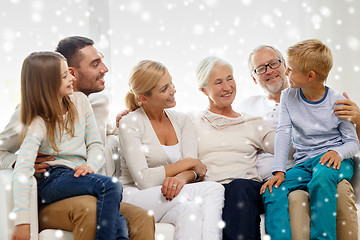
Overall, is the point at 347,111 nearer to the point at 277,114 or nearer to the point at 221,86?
the point at 277,114

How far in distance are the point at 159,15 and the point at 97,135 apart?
1379 millimetres

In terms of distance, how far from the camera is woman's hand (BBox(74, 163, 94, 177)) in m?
1.73

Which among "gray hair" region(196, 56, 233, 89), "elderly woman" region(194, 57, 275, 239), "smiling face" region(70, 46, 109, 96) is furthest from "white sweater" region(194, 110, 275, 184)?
"smiling face" region(70, 46, 109, 96)

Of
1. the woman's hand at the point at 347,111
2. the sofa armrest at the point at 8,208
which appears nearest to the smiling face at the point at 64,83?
the sofa armrest at the point at 8,208

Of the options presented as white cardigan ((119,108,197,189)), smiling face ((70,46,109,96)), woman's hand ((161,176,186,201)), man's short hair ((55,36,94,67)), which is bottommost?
woman's hand ((161,176,186,201))

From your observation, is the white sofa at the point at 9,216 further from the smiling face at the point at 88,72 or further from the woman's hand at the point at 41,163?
the smiling face at the point at 88,72

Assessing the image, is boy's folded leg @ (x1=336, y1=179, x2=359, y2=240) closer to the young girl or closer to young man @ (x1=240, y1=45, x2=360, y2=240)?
young man @ (x1=240, y1=45, x2=360, y2=240)

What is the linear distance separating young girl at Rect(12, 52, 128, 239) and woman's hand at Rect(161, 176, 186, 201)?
9.2 inches

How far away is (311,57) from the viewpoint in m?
1.94

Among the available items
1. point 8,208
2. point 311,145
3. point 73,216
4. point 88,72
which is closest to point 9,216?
point 8,208

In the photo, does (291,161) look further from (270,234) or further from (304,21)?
(304,21)

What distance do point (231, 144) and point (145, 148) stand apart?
0.42 m

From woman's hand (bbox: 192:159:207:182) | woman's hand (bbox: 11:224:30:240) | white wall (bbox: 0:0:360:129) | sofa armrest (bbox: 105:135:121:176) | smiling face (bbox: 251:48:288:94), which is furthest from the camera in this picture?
white wall (bbox: 0:0:360:129)

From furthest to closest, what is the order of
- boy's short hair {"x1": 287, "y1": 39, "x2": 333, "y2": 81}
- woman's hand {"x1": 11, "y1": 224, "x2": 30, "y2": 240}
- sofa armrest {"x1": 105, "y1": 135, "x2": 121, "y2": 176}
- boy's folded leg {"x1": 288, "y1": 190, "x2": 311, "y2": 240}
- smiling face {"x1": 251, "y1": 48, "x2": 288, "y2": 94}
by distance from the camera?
smiling face {"x1": 251, "y1": 48, "x2": 288, "y2": 94} → sofa armrest {"x1": 105, "y1": 135, "x2": 121, "y2": 176} → boy's short hair {"x1": 287, "y1": 39, "x2": 333, "y2": 81} → boy's folded leg {"x1": 288, "y1": 190, "x2": 311, "y2": 240} → woman's hand {"x1": 11, "y1": 224, "x2": 30, "y2": 240}
